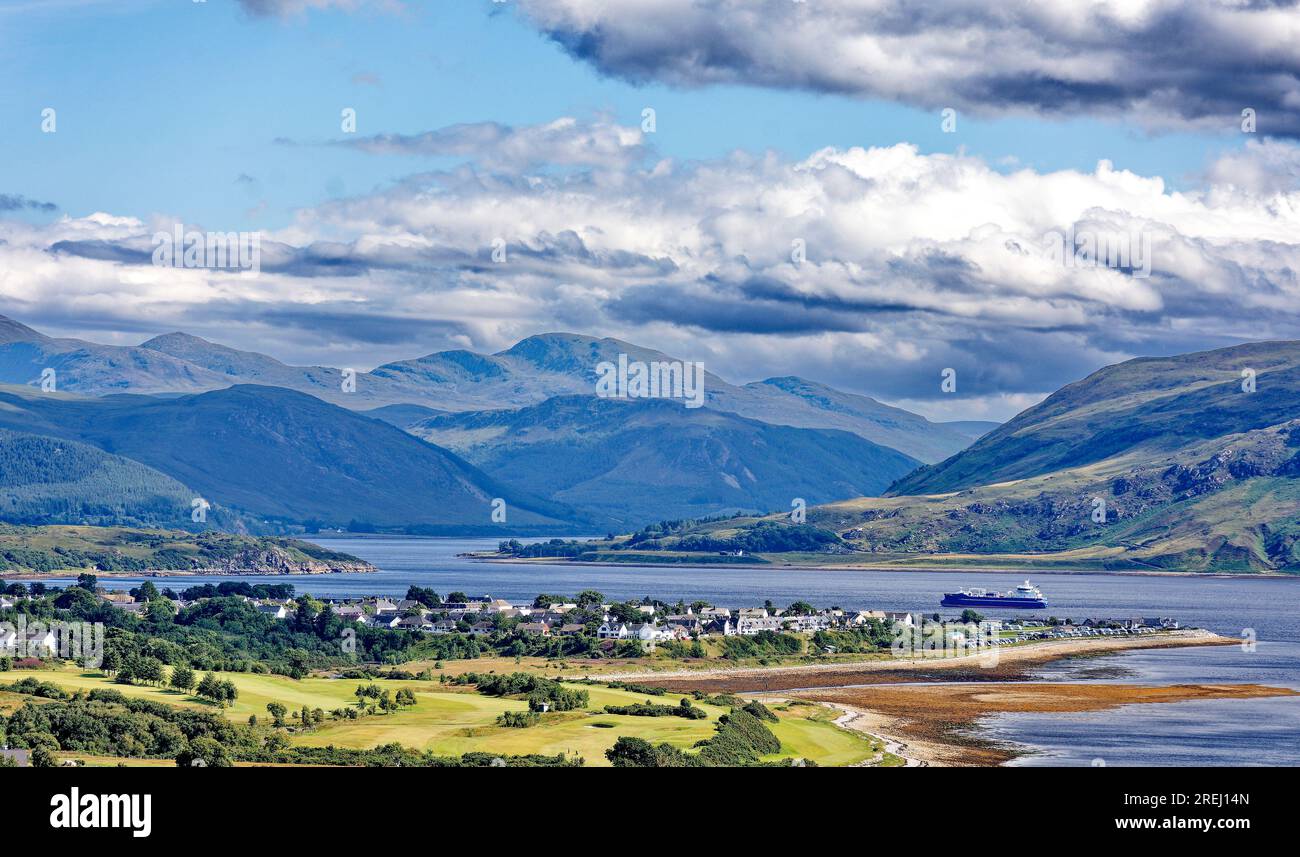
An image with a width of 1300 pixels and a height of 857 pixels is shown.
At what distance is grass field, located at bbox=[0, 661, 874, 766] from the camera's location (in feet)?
269

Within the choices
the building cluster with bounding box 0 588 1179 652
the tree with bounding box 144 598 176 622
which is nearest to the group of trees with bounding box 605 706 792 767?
the building cluster with bounding box 0 588 1179 652

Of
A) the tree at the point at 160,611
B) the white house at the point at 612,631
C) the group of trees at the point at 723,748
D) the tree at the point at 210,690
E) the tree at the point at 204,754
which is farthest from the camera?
the tree at the point at 160,611

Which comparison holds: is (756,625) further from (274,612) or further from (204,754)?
(204,754)

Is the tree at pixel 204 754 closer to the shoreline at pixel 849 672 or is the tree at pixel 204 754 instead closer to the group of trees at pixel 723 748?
the group of trees at pixel 723 748

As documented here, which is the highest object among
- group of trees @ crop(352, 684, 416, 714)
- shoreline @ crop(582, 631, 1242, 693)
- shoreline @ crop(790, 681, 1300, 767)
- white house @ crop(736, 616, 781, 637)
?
group of trees @ crop(352, 684, 416, 714)

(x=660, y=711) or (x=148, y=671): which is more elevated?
(x=148, y=671)

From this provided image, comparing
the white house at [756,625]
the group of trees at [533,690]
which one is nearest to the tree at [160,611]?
the group of trees at [533,690]

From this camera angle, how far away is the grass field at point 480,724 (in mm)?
81875

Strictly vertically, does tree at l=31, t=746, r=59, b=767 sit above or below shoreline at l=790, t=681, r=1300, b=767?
above

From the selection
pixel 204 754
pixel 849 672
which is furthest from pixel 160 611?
pixel 204 754

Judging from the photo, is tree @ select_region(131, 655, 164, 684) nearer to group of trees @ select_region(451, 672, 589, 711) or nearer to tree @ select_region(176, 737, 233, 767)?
group of trees @ select_region(451, 672, 589, 711)

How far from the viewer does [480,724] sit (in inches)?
3565
